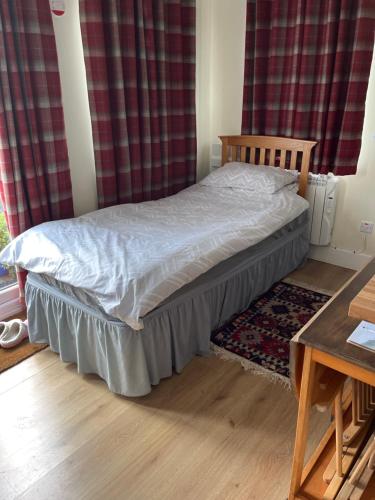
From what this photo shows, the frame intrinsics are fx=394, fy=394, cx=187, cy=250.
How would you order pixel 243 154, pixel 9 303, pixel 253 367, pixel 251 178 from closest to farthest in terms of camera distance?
pixel 253 367 → pixel 9 303 → pixel 251 178 → pixel 243 154

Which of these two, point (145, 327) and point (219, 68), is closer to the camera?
point (145, 327)

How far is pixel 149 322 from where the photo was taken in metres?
1.84

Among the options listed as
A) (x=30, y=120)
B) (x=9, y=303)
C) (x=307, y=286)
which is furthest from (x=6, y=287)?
(x=307, y=286)

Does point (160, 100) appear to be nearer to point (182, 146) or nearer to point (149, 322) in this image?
point (182, 146)

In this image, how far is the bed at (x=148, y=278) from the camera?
71.2 inches

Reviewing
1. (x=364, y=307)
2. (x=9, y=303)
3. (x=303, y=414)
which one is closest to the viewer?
(x=364, y=307)

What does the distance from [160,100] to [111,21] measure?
2.13 feet

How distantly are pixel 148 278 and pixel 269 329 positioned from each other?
100 cm

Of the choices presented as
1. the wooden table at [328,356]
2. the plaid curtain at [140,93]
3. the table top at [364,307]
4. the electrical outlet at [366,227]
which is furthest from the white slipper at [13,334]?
the electrical outlet at [366,227]

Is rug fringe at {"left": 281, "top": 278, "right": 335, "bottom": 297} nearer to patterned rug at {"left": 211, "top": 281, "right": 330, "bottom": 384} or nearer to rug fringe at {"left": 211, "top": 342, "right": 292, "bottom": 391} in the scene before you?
patterned rug at {"left": 211, "top": 281, "right": 330, "bottom": 384}

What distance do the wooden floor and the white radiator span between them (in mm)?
1561

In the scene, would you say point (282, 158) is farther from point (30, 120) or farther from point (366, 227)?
point (30, 120)

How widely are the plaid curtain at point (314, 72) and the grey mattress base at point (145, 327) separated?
1.07m

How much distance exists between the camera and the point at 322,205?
313 centimetres
